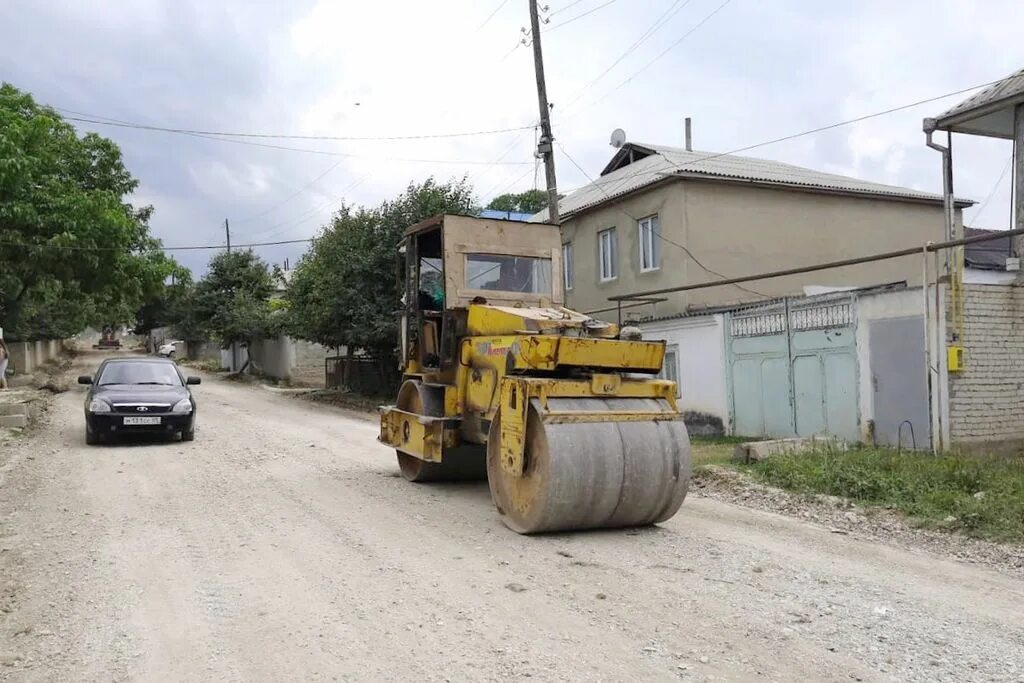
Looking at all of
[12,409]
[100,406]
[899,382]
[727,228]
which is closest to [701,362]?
[899,382]

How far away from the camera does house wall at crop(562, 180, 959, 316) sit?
18.5 meters

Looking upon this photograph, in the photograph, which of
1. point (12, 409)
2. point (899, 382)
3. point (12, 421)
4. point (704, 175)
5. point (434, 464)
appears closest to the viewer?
point (434, 464)

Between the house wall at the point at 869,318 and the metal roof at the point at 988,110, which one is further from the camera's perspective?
the metal roof at the point at 988,110

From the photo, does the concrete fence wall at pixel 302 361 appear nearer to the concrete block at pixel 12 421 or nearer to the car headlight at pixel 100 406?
the concrete block at pixel 12 421

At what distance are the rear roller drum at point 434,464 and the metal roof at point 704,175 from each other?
34.5ft

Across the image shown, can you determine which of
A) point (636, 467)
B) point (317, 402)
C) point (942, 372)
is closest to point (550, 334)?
point (636, 467)

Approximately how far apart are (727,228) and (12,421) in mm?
15209

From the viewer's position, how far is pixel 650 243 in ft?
64.3

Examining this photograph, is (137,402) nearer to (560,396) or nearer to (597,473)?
(560,396)

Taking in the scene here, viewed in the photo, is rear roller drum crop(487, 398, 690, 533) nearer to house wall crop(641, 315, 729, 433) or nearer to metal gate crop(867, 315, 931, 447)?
metal gate crop(867, 315, 931, 447)

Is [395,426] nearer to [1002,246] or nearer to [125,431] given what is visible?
[125,431]

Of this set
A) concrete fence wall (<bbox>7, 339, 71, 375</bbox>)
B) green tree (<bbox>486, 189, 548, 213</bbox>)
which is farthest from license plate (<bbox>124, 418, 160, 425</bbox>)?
green tree (<bbox>486, 189, 548, 213</bbox>)

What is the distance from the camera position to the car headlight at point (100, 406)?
40.8 feet

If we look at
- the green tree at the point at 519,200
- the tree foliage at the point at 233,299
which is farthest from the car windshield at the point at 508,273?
the green tree at the point at 519,200
